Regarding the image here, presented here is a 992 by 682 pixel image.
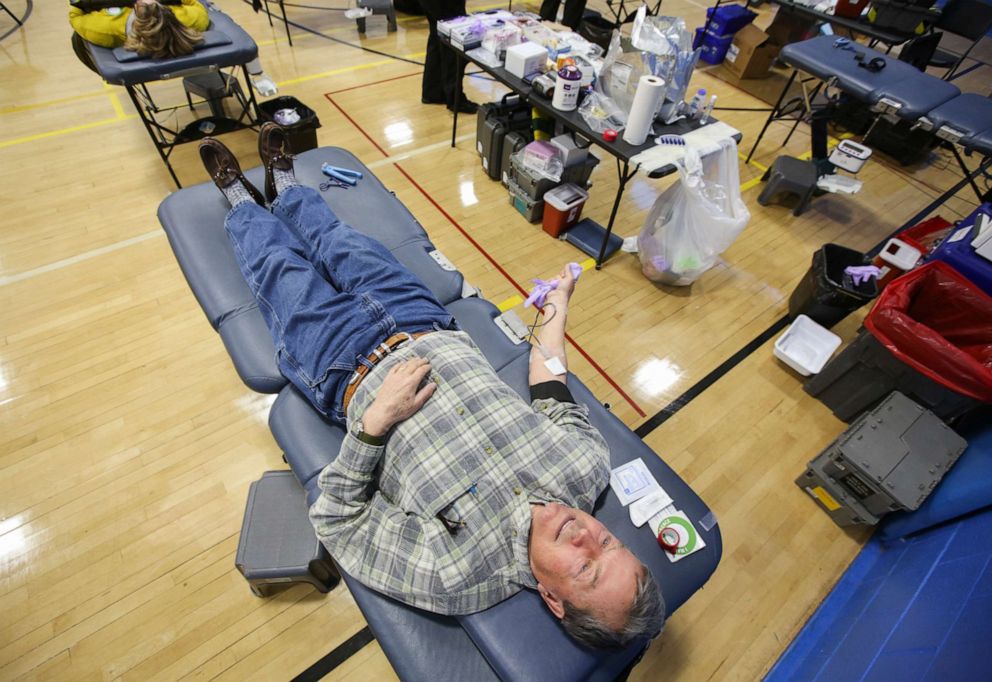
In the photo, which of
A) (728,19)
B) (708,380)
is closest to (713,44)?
(728,19)

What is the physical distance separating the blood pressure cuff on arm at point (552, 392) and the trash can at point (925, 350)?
4.85ft

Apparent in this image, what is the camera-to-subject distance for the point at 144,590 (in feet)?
5.28

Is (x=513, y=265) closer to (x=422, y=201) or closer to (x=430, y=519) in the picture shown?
(x=422, y=201)

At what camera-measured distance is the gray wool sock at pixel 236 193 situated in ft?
6.42

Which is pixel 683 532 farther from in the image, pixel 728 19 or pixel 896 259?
pixel 728 19

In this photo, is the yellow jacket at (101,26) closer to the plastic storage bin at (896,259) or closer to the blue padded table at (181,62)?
the blue padded table at (181,62)

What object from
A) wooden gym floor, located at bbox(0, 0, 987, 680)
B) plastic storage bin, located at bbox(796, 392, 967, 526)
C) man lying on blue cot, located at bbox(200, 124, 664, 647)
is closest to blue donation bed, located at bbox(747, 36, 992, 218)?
wooden gym floor, located at bbox(0, 0, 987, 680)

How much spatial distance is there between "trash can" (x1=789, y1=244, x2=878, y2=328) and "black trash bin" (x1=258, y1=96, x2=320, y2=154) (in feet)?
10.4

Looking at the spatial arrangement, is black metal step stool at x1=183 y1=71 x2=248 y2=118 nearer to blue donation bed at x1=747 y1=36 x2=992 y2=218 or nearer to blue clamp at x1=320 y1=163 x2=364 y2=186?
blue clamp at x1=320 y1=163 x2=364 y2=186

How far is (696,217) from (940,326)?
1.21 meters

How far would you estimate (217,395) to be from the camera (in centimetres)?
209

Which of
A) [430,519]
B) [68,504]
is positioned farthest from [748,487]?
[68,504]

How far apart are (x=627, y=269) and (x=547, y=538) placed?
2.01 metres

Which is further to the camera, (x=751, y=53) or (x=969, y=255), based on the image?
(x=751, y=53)
